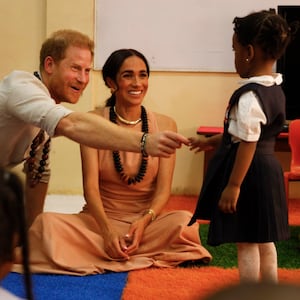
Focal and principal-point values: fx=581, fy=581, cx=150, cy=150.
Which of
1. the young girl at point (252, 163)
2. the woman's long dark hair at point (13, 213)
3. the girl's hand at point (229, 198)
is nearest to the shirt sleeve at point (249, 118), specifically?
the young girl at point (252, 163)

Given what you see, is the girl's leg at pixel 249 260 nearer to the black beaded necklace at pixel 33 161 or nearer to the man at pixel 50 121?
the man at pixel 50 121

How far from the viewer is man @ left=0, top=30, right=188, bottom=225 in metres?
1.52

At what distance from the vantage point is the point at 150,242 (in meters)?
2.47

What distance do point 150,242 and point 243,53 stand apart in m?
1.01

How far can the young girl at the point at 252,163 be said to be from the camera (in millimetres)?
1735

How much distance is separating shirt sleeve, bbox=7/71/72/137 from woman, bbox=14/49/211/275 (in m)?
0.79

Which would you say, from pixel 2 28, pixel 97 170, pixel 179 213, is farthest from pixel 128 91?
pixel 2 28

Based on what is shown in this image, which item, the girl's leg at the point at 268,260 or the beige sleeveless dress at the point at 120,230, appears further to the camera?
the beige sleeveless dress at the point at 120,230

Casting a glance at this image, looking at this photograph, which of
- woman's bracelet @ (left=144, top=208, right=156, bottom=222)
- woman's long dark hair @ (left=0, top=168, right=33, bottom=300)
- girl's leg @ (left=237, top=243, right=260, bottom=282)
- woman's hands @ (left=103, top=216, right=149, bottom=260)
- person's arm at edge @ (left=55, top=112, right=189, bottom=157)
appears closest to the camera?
woman's long dark hair @ (left=0, top=168, right=33, bottom=300)

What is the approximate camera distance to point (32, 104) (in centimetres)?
165

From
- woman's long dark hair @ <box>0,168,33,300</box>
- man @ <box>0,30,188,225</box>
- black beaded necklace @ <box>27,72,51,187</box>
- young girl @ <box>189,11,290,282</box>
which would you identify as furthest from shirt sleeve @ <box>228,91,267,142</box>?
woman's long dark hair @ <box>0,168,33,300</box>

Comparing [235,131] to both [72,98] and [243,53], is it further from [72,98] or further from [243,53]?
[72,98]

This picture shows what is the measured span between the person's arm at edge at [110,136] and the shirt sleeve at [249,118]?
247 millimetres

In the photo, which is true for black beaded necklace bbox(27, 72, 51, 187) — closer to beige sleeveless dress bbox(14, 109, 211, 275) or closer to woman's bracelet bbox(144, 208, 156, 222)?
beige sleeveless dress bbox(14, 109, 211, 275)
